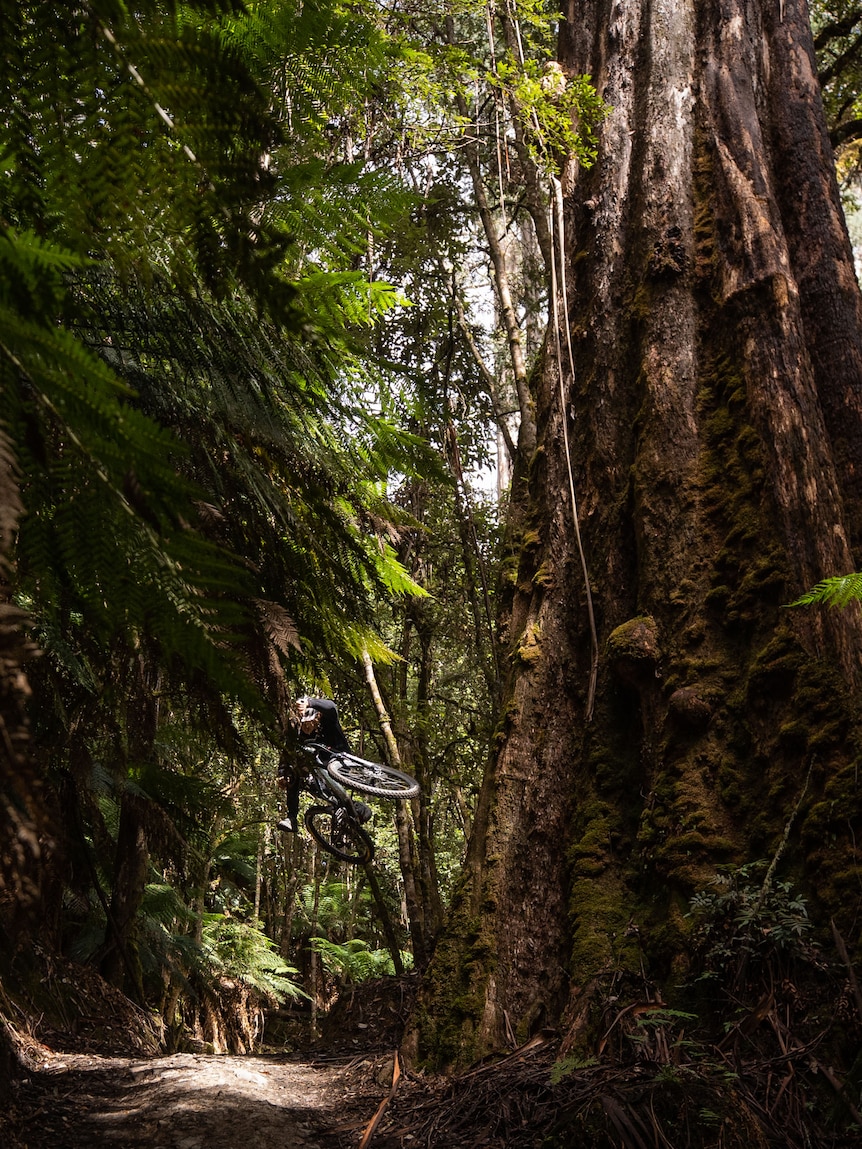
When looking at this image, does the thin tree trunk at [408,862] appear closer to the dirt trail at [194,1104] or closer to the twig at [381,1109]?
the dirt trail at [194,1104]

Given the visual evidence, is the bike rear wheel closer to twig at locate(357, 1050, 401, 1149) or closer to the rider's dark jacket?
the rider's dark jacket

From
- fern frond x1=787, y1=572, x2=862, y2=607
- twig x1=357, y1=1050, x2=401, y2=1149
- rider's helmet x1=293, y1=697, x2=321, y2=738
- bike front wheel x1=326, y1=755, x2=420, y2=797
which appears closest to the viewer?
fern frond x1=787, y1=572, x2=862, y2=607

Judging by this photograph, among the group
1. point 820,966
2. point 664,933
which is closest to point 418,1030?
point 664,933

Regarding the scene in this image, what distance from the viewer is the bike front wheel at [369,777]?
18.2 feet

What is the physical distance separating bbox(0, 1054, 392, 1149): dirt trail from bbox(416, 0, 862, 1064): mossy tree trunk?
50cm

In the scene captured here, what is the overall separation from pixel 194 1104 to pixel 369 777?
2.99 metres

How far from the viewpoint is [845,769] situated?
260 centimetres

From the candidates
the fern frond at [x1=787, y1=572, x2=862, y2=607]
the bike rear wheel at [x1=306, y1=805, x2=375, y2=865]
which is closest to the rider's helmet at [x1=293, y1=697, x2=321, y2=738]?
the bike rear wheel at [x1=306, y1=805, x2=375, y2=865]

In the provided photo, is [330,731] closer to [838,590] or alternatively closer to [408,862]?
[408,862]

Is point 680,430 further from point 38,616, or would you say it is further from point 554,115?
point 38,616

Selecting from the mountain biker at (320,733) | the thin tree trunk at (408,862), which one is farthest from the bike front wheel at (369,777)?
the thin tree trunk at (408,862)

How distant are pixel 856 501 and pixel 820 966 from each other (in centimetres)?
206

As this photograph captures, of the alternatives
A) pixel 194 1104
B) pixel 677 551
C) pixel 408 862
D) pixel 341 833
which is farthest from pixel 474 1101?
pixel 408 862

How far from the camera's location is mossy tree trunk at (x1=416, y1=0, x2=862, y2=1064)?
2.90m
